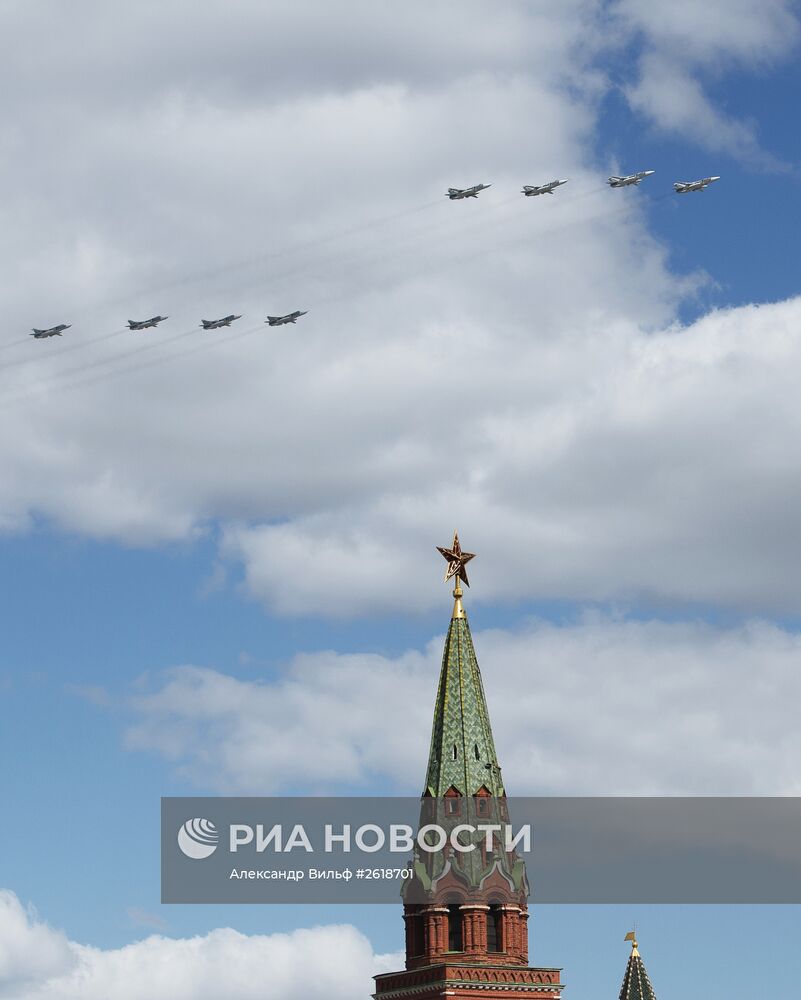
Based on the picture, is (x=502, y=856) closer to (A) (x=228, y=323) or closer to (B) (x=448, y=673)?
(B) (x=448, y=673)

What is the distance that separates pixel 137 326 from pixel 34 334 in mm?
8567

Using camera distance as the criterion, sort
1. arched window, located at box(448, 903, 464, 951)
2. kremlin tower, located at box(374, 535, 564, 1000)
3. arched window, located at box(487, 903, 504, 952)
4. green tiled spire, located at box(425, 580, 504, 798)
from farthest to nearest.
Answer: green tiled spire, located at box(425, 580, 504, 798) → arched window, located at box(448, 903, 464, 951) → arched window, located at box(487, 903, 504, 952) → kremlin tower, located at box(374, 535, 564, 1000)

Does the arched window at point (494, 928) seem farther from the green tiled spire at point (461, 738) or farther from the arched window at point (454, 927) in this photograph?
the green tiled spire at point (461, 738)

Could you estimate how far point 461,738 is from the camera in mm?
184750

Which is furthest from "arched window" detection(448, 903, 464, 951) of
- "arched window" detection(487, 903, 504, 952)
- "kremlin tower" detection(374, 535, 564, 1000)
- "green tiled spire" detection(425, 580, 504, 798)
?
"green tiled spire" detection(425, 580, 504, 798)

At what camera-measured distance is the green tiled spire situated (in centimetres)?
18375

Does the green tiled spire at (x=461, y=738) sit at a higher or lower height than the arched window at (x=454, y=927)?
higher

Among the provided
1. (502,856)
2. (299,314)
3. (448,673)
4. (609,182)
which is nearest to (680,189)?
(609,182)

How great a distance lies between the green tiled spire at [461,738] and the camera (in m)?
184

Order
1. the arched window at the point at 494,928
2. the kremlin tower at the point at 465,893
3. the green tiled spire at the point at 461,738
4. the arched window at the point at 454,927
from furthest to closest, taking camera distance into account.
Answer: the green tiled spire at the point at 461,738, the arched window at the point at 454,927, the arched window at the point at 494,928, the kremlin tower at the point at 465,893

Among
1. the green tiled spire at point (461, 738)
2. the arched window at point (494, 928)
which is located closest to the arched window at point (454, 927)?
the arched window at point (494, 928)

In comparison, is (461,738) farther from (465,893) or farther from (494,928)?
(494,928)

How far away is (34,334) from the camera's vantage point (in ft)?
606

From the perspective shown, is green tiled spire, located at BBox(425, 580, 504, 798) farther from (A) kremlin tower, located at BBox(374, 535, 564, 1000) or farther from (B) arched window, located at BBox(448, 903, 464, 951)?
(B) arched window, located at BBox(448, 903, 464, 951)
